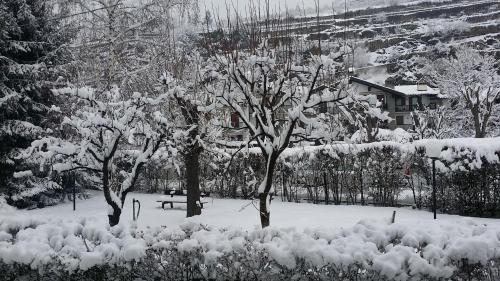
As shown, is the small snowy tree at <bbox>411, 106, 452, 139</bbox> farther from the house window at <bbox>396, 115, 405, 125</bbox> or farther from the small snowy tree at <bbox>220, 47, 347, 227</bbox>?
the small snowy tree at <bbox>220, 47, 347, 227</bbox>

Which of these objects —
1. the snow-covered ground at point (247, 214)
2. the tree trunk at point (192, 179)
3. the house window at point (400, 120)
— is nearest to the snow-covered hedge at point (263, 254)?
the snow-covered ground at point (247, 214)

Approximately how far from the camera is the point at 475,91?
32.1 metres

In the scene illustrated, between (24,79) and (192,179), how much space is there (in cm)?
735

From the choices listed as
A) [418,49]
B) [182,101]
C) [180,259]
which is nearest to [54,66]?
[182,101]

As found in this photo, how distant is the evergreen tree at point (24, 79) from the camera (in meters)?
14.3

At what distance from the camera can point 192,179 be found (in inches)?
457

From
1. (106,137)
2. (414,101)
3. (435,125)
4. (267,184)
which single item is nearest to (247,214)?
(106,137)

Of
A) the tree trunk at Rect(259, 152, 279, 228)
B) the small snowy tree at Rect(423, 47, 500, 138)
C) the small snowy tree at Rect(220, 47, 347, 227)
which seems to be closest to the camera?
the small snowy tree at Rect(220, 47, 347, 227)

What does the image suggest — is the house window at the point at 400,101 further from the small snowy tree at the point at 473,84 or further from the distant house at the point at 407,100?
the small snowy tree at the point at 473,84

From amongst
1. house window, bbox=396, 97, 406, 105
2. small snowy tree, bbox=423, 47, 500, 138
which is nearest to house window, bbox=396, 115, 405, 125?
house window, bbox=396, 97, 406, 105

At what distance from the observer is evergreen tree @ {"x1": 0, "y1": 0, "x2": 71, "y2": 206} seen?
47.0 feet

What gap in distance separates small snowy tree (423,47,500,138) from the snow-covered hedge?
29.4 m

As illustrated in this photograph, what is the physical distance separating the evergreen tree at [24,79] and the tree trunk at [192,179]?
533 centimetres

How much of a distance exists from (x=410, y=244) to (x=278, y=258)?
1.32m
